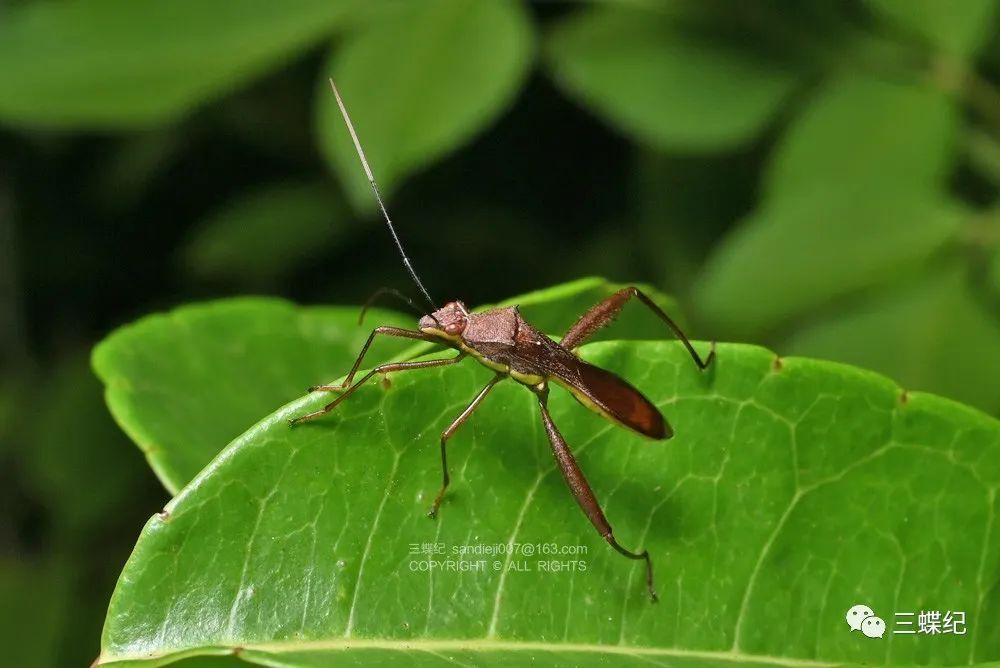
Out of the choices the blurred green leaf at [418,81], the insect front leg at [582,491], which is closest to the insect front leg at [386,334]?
the insect front leg at [582,491]

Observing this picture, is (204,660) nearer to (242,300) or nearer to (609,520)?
(609,520)

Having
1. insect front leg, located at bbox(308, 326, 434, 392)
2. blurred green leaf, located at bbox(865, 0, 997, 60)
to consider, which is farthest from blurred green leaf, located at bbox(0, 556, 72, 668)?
blurred green leaf, located at bbox(865, 0, 997, 60)

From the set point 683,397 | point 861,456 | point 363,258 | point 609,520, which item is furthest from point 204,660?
point 363,258

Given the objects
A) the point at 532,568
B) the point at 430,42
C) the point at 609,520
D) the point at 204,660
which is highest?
the point at 430,42

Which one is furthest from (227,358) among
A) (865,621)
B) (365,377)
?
(865,621)

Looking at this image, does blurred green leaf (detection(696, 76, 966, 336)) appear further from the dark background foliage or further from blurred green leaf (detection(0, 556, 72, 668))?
blurred green leaf (detection(0, 556, 72, 668))

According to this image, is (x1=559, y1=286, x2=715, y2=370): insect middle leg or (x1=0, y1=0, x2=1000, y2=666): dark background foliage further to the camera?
(x1=0, y1=0, x2=1000, y2=666): dark background foliage
